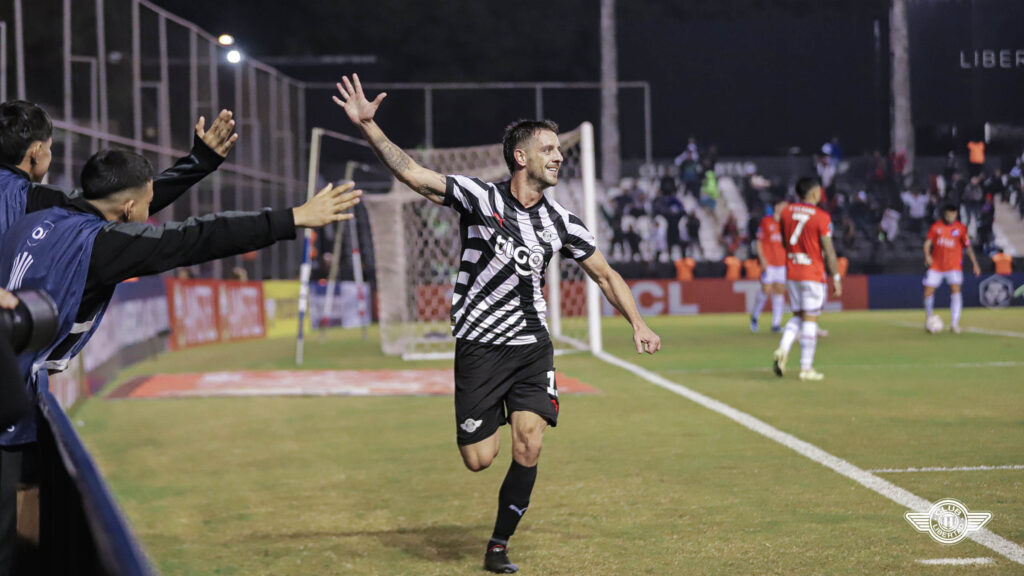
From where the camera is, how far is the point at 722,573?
4.98 meters

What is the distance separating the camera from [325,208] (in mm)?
3561

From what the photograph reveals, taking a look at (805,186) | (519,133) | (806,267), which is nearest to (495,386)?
(519,133)

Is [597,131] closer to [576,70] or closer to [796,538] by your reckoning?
[576,70]

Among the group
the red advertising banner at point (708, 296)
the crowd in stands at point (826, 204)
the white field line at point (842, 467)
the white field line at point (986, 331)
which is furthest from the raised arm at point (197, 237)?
the crowd in stands at point (826, 204)

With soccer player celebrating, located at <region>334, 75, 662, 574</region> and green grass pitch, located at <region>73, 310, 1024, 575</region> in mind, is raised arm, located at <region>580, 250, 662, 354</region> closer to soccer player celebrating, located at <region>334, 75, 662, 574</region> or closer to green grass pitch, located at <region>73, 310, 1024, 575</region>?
soccer player celebrating, located at <region>334, 75, 662, 574</region>

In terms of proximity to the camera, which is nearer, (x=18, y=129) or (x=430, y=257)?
(x=18, y=129)

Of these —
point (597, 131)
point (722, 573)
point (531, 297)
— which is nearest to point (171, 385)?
point (531, 297)

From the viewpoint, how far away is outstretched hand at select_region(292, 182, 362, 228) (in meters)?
3.48

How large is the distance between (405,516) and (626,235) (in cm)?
2668

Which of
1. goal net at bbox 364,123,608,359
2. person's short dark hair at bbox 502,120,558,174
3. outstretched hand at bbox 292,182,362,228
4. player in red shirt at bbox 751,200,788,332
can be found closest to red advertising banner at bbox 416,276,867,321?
goal net at bbox 364,123,608,359

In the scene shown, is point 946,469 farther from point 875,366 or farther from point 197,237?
point 875,366

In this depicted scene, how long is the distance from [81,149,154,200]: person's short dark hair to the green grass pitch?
6.89ft

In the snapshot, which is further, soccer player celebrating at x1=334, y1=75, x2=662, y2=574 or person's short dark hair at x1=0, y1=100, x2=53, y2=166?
soccer player celebrating at x1=334, y1=75, x2=662, y2=574

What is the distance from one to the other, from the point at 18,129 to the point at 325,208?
1656 millimetres
